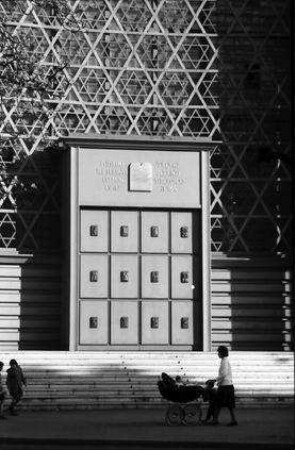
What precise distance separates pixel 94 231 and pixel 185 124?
5.52 meters

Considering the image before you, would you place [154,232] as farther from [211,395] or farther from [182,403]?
[211,395]

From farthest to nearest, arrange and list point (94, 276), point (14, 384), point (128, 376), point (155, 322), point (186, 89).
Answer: point (186, 89), point (155, 322), point (94, 276), point (128, 376), point (14, 384)

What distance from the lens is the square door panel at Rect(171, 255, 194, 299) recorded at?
132 feet

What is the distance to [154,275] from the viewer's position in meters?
40.3

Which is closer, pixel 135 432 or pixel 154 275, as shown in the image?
pixel 135 432

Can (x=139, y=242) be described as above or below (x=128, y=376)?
above

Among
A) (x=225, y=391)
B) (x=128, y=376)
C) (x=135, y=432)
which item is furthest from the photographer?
(x=128, y=376)

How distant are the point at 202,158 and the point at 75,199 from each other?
468cm

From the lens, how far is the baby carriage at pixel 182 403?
81.5 ft

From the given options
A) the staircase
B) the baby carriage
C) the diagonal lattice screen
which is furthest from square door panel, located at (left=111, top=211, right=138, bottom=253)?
the baby carriage

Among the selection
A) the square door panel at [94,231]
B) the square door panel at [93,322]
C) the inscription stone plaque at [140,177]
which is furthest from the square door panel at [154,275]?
the inscription stone plaque at [140,177]

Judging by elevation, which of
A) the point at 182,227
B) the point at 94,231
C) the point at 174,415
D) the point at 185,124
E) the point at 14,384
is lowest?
the point at 174,415

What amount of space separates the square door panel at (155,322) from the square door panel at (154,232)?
6.20 feet

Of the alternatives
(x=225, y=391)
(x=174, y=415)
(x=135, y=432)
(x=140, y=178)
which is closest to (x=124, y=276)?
(x=140, y=178)
